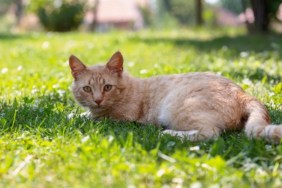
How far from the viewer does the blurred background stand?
13.5 m

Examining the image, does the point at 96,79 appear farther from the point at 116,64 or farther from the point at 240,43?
the point at 240,43

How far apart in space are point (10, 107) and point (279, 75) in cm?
366

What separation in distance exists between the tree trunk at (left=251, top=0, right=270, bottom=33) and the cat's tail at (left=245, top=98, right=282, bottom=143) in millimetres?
9461

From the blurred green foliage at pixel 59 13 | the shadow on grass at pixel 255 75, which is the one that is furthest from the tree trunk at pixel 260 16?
the blurred green foliage at pixel 59 13

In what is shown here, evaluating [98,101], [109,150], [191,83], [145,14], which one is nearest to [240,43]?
[191,83]

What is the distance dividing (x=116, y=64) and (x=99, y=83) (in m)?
0.27

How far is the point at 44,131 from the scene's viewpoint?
3.85 meters

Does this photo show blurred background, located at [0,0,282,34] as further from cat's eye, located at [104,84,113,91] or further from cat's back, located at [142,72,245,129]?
cat's eye, located at [104,84,113,91]

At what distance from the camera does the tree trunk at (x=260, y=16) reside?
12930 millimetres

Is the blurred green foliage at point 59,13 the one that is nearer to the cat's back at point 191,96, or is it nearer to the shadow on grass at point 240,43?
the shadow on grass at point 240,43

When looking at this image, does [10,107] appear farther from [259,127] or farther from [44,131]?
[259,127]

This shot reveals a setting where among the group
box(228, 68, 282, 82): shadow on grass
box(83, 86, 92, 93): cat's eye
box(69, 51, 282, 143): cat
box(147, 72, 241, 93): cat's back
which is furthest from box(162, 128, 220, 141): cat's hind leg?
box(228, 68, 282, 82): shadow on grass

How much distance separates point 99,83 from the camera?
4.51 meters

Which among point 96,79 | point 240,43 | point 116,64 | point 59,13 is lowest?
point 240,43
